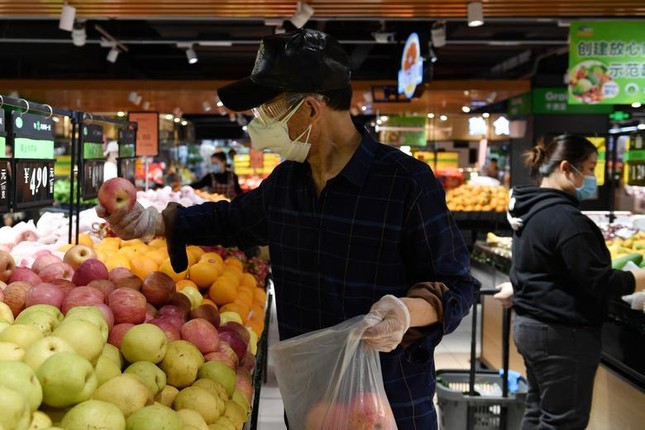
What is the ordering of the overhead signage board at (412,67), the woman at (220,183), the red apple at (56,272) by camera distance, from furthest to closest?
the woman at (220,183), the overhead signage board at (412,67), the red apple at (56,272)

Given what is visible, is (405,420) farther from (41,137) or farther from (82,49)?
(82,49)

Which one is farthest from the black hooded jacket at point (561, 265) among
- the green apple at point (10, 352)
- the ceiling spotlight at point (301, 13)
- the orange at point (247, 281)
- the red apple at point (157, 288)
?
the ceiling spotlight at point (301, 13)

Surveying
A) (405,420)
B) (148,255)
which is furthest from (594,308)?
(148,255)

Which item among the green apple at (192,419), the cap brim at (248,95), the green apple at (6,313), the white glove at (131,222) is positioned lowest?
the green apple at (192,419)

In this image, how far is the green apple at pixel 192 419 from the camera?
6.13ft

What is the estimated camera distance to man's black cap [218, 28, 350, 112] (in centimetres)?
208

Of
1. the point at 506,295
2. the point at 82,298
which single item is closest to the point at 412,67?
the point at 506,295

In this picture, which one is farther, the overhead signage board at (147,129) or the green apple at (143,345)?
the overhead signage board at (147,129)

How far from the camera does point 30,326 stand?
192 centimetres

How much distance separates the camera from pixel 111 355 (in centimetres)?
205

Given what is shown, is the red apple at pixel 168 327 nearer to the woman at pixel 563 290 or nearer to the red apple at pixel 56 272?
the red apple at pixel 56 272

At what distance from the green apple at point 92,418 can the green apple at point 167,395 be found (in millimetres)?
401

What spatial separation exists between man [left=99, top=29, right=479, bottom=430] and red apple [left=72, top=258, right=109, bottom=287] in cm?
78

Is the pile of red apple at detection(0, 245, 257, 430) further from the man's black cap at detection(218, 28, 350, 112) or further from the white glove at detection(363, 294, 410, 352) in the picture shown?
the man's black cap at detection(218, 28, 350, 112)
